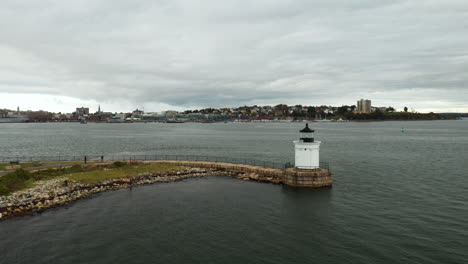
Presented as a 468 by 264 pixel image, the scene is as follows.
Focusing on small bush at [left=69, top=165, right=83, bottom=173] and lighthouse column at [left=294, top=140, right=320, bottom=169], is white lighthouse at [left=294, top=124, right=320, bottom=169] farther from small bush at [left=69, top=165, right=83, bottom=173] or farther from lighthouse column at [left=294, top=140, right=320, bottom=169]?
small bush at [left=69, top=165, right=83, bottom=173]

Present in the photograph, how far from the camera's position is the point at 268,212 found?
80.8 feet

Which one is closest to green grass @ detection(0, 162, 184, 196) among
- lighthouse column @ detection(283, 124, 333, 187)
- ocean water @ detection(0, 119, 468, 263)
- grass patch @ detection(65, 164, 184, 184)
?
grass patch @ detection(65, 164, 184, 184)

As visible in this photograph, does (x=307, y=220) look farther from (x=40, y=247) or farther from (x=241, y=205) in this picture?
(x=40, y=247)

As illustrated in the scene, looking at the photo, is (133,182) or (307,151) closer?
(307,151)

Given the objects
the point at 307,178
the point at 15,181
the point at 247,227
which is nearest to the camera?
the point at 247,227

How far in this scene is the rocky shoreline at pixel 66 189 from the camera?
23.5 metres

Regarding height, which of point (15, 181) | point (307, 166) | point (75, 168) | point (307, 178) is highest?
point (307, 166)

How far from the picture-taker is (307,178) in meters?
31.0

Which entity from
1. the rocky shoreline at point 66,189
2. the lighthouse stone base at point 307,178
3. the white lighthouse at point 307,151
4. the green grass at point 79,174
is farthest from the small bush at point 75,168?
the white lighthouse at point 307,151

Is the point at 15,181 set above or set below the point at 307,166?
below

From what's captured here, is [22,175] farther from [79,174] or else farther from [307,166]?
[307,166]

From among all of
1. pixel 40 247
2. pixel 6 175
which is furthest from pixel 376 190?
pixel 6 175

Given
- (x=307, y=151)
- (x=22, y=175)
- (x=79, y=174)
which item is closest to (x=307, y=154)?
(x=307, y=151)

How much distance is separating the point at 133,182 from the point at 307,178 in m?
19.1
